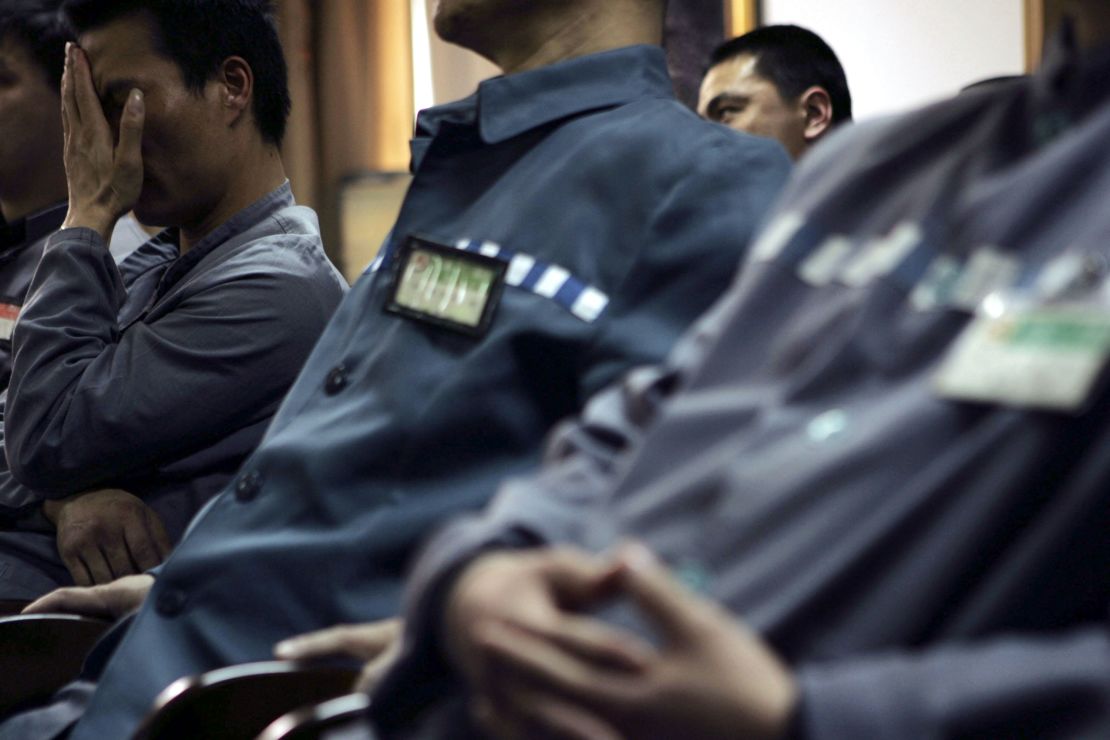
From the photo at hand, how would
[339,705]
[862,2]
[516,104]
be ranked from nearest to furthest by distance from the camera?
[339,705]
[516,104]
[862,2]

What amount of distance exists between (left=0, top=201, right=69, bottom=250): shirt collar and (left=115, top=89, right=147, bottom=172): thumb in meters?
0.49

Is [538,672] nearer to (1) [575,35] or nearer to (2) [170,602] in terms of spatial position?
(2) [170,602]

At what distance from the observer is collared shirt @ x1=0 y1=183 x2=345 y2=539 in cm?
174

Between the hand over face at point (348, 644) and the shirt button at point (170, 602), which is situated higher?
the hand over face at point (348, 644)

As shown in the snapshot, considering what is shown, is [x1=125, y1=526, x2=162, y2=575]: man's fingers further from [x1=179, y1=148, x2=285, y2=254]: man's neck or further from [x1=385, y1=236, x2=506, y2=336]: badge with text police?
[x1=385, y1=236, x2=506, y2=336]: badge with text police

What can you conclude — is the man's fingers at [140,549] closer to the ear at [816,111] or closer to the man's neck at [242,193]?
the man's neck at [242,193]

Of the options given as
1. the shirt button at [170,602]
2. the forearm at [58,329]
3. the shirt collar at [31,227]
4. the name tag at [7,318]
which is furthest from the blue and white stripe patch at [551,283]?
the shirt collar at [31,227]

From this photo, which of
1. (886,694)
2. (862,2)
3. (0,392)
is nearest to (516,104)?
(886,694)

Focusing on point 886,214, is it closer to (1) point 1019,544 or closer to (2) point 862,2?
(1) point 1019,544

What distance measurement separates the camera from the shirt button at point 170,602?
50.5 inches

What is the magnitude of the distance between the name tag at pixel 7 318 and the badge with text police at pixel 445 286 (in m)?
1.18

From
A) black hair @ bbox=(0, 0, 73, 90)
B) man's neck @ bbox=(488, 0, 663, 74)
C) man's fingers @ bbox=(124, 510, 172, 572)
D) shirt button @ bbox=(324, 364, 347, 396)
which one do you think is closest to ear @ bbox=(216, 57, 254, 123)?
black hair @ bbox=(0, 0, 73, 90)

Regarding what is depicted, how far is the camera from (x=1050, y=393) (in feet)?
2.07

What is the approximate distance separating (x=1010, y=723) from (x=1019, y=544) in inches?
3.7
